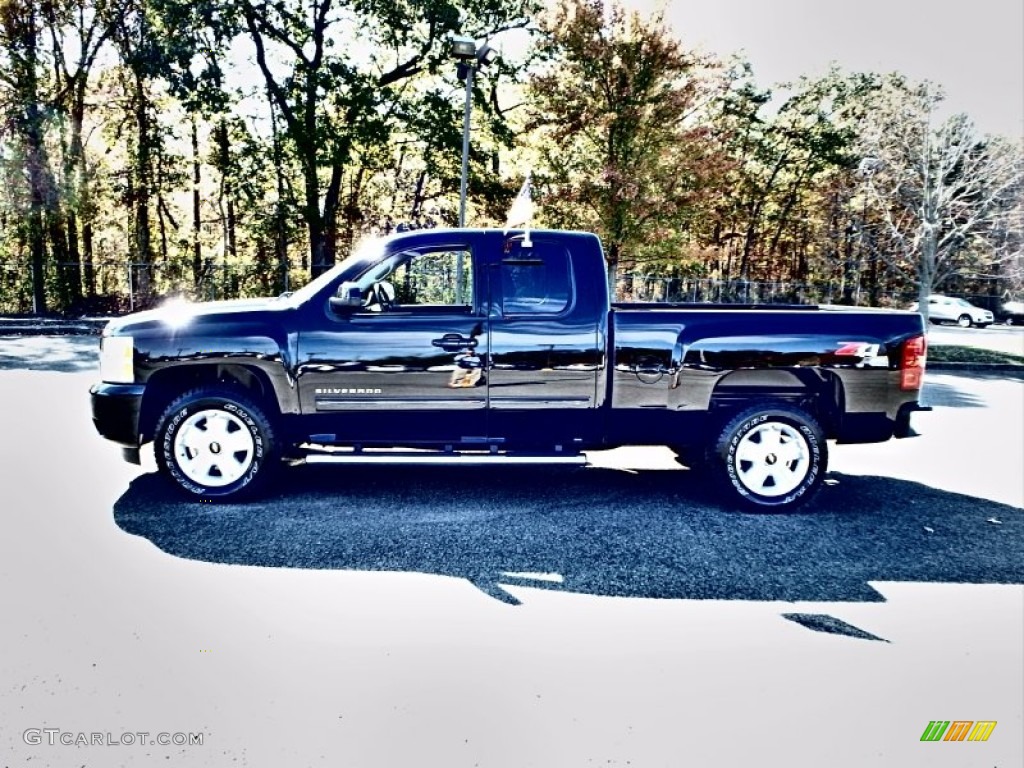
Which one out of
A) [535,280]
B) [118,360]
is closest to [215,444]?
[118,360]

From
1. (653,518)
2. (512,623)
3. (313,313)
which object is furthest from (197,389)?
(653,518)

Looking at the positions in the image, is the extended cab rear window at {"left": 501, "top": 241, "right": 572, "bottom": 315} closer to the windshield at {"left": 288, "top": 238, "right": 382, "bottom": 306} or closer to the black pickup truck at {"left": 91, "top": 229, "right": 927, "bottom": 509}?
the black pickup truck at {"left": 91, "top": 229, "right": 927, "bottom": 509}

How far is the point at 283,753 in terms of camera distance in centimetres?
255

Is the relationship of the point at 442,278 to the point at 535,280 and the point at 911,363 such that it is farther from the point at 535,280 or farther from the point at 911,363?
the point at 911,363

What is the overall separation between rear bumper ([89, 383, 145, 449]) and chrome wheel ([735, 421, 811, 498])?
4.29m

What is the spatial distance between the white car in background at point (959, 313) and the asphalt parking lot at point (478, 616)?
3206cm

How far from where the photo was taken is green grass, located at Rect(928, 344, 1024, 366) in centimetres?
1678

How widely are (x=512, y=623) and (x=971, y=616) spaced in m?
2.37

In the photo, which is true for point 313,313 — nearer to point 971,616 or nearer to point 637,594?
point 637,594

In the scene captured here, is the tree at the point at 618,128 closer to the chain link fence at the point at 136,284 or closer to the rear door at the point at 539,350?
the chain link fence at the point at 136,284

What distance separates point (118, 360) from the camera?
5.12 meters

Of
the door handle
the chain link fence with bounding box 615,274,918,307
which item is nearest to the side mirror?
the door handle

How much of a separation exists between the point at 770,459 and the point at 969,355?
15.2 m

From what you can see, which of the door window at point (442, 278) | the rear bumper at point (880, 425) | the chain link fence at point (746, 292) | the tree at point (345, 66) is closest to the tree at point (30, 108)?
the tree at point (345, 66)
